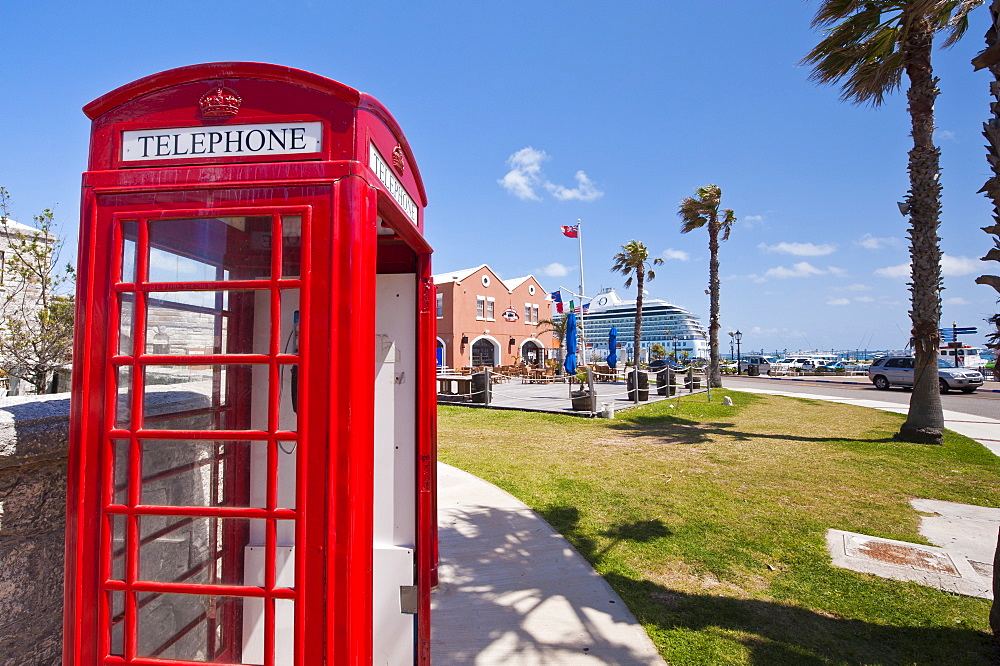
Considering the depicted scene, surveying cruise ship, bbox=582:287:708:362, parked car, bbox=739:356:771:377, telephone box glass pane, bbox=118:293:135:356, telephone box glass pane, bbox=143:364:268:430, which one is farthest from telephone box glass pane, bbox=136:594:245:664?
cruise ship, bbox=582:287:708:362

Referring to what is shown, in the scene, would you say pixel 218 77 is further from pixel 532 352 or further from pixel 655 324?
pixel 655 324

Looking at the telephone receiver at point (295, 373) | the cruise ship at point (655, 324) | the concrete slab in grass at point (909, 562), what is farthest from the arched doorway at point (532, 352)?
the cruise ship at point (655, 324)

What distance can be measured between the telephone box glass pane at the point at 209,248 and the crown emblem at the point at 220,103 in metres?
0.39

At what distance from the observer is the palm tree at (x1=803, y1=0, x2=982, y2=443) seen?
30.0 ft

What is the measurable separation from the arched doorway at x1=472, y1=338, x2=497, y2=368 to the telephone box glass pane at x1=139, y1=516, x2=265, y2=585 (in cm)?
3361

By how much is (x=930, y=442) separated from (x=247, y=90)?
12.3 metres

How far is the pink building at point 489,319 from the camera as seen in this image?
112 ft

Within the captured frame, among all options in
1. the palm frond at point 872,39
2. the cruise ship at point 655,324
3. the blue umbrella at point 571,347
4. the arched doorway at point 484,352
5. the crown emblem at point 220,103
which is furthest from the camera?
the cruise ship at point 655,324

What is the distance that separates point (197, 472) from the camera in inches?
88.8

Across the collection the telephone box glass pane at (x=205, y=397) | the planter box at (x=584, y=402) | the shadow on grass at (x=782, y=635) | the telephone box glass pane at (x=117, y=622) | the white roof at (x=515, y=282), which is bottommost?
the shadow on grass at (x=782, y=635)

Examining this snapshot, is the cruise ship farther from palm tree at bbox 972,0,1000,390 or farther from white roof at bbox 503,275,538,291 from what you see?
palm tree at bbox 972,0,1000,390

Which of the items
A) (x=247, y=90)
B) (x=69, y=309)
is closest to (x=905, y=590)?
(x=247, y=90)

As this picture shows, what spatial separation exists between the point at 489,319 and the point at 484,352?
2604 millimetres

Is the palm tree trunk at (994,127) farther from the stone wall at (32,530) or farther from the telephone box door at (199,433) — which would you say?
the stone wall at (32,530)
